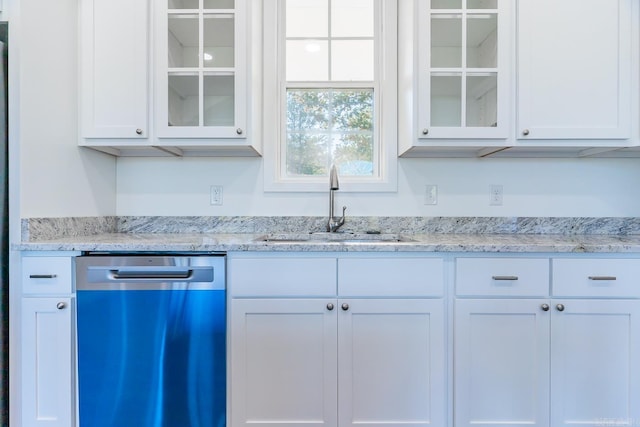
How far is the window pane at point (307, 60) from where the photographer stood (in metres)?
2.06

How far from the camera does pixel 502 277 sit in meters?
1.39

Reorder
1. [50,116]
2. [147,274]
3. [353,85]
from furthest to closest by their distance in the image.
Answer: [353,85] < [50,116] < [147,274]

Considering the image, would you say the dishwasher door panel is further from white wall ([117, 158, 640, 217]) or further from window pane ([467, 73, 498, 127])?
window pane ([467, 73, 498, 127])

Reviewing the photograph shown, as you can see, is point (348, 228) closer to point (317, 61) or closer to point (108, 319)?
point (317, 61)

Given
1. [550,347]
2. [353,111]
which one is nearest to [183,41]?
[353,111]

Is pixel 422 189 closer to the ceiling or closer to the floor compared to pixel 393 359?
closer to the ceiling

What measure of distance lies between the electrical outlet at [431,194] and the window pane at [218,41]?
4.21ft

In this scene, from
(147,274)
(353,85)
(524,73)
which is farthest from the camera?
(353,85)

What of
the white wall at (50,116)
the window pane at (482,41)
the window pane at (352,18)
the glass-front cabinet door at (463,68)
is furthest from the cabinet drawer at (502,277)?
the white wall at (50,116)

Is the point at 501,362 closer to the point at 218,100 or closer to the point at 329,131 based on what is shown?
the point at 329,131

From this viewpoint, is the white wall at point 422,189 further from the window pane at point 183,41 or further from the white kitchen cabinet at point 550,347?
the white kitchen cabinet at point 550,347

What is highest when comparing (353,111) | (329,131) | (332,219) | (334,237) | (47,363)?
(353,111)

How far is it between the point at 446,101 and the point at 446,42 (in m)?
0.29

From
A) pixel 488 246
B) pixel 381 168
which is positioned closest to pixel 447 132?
pixel 381 168
